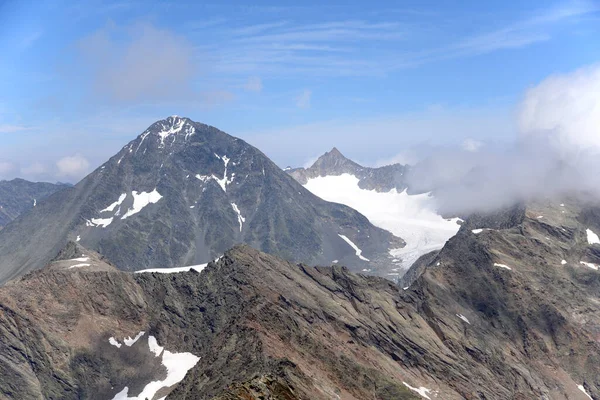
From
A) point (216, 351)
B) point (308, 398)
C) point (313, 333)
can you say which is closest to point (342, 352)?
point (313, 333)

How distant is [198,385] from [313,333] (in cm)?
4231

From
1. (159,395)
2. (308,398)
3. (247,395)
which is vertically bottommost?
(159,395)

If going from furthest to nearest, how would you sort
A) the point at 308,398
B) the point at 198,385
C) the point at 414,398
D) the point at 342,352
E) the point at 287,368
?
the point at 342,352 → the point at 414,398 → the point at 198,385 → the point at 287,368 → the point at 308,398

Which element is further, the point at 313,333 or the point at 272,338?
the point at 313,333

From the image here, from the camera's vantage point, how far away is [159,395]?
199 metres

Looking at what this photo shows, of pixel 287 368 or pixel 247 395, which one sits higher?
pixel 247 395

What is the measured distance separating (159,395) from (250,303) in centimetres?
3776

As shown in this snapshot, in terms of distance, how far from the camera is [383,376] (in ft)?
604

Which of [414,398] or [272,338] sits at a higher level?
[272,338]

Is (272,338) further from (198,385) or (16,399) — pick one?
(16,399)

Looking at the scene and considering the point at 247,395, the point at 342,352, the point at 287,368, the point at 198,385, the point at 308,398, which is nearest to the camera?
the point at 247,395

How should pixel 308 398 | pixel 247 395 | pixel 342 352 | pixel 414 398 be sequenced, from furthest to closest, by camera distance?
pixel 342 352 → pixel 414 398 → pixel 308 398 → pixel 247 395

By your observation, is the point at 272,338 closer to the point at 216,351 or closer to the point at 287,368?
the point at 216,351

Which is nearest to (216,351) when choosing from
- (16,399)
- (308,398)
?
(308,398)
